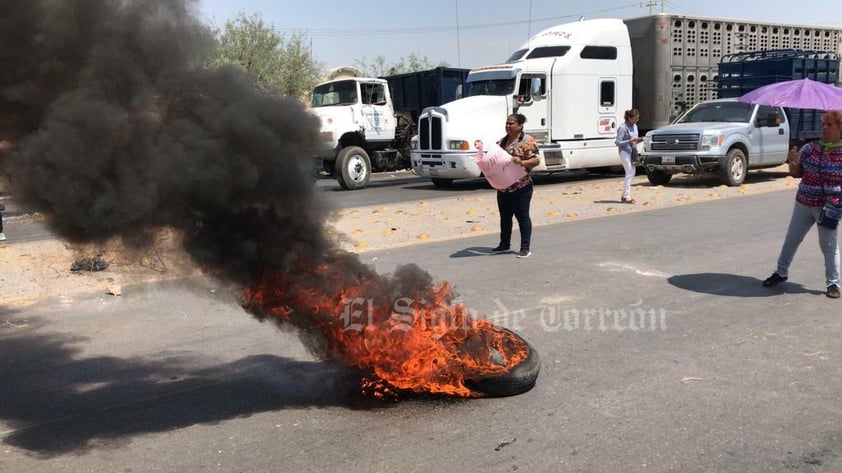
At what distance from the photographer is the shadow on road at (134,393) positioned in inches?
163

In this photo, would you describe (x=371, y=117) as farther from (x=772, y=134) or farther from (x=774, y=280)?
(x=774, y=280)

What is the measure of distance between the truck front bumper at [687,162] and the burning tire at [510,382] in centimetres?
1317

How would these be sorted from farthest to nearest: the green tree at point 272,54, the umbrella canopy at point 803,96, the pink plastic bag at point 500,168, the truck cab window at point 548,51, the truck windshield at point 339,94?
the green tree at point 272,54
the truck windshield at point 339,94
the truck cab window at point 548,51
the umbrella canopy at point 803,96
the pink plastic bag at point 500,168

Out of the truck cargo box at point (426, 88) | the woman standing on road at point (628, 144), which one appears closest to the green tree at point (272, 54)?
the truck cargo box at point (426, 88)

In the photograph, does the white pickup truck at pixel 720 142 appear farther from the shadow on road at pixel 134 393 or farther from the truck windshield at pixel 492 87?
the shadow on road at pixel 134 393

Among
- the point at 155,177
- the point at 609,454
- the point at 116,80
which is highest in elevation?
the point at 116,80

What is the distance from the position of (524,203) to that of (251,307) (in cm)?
507

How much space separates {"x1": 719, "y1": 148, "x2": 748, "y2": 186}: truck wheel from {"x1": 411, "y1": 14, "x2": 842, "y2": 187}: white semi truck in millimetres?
3559

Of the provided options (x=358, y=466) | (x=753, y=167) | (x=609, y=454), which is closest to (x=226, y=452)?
(x=358, y=466)

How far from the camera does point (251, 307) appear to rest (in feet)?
14.1

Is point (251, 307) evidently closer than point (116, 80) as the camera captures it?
No

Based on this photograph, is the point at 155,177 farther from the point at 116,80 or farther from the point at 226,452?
the point at 226,452

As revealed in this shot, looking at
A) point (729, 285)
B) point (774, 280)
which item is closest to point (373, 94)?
point (729, 285)

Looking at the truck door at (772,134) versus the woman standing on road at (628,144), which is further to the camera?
the truck door at (772,134)
